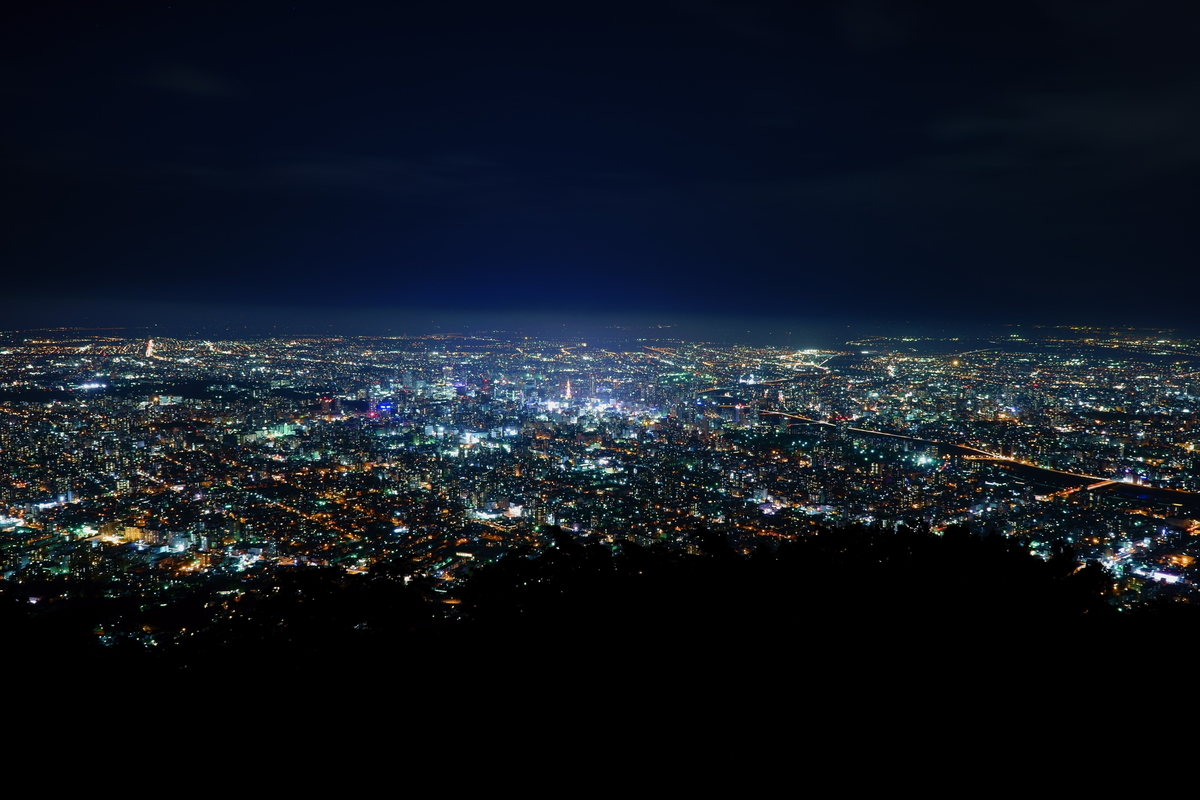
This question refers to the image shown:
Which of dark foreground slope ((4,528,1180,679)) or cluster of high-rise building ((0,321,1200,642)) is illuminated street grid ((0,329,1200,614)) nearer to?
cluster of high-rise building ((0,321,1200,642))

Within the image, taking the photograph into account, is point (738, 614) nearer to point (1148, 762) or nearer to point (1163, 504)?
point (1148, 762)

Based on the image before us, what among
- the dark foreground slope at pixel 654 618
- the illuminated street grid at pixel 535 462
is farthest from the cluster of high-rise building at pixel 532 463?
the dark foreground slope at pixel 654 618

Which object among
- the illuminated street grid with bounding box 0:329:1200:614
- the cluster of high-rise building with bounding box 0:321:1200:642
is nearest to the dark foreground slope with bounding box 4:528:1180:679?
the cluster of high-rise building with bounding box 0:321:1200:642

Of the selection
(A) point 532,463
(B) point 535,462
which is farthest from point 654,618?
(B) point 535,462

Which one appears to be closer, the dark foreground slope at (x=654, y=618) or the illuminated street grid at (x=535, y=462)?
the dark foreground slope at (x=654, y=618)

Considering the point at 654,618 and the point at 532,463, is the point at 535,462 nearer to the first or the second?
the point at 532,463

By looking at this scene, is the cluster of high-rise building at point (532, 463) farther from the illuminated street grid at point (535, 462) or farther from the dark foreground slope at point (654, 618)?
the dark foreground slope at point (654, 618)

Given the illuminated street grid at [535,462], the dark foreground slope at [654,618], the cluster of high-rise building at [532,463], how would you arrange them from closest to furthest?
the dark foreground slope at [654,618] < the cluster of high-rise building at [532,463] < the illuminated street grid at [535,462]

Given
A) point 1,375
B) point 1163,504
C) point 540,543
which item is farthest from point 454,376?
point 1163,504
